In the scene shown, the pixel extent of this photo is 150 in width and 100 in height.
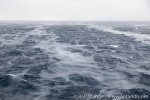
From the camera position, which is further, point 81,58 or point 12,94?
point 81,58

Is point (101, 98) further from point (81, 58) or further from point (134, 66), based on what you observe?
point (81, 58)

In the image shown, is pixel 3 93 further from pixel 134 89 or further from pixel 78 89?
pixel 134 89

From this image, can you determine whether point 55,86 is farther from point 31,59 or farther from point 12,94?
point 31,59

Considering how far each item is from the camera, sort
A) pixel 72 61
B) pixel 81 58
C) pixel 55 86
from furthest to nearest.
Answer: pixel 81 58
pixel 72 61
pixel 55 86

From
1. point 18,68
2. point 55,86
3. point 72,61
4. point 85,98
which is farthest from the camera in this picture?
point 72,61

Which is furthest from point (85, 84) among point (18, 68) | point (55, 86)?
point (18, 68)

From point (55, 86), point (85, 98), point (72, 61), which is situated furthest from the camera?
point (72, 61)

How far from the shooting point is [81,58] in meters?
30.3

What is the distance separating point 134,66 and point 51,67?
10266mm

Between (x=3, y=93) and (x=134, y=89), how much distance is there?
10.7 m

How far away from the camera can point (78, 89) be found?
671 inches

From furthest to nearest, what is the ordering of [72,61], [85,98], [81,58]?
1. [81,58]
2. [72,61]
3. [85,98]

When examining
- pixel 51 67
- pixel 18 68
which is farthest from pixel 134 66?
pixel 18 68

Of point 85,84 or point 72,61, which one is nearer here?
point 85,84
